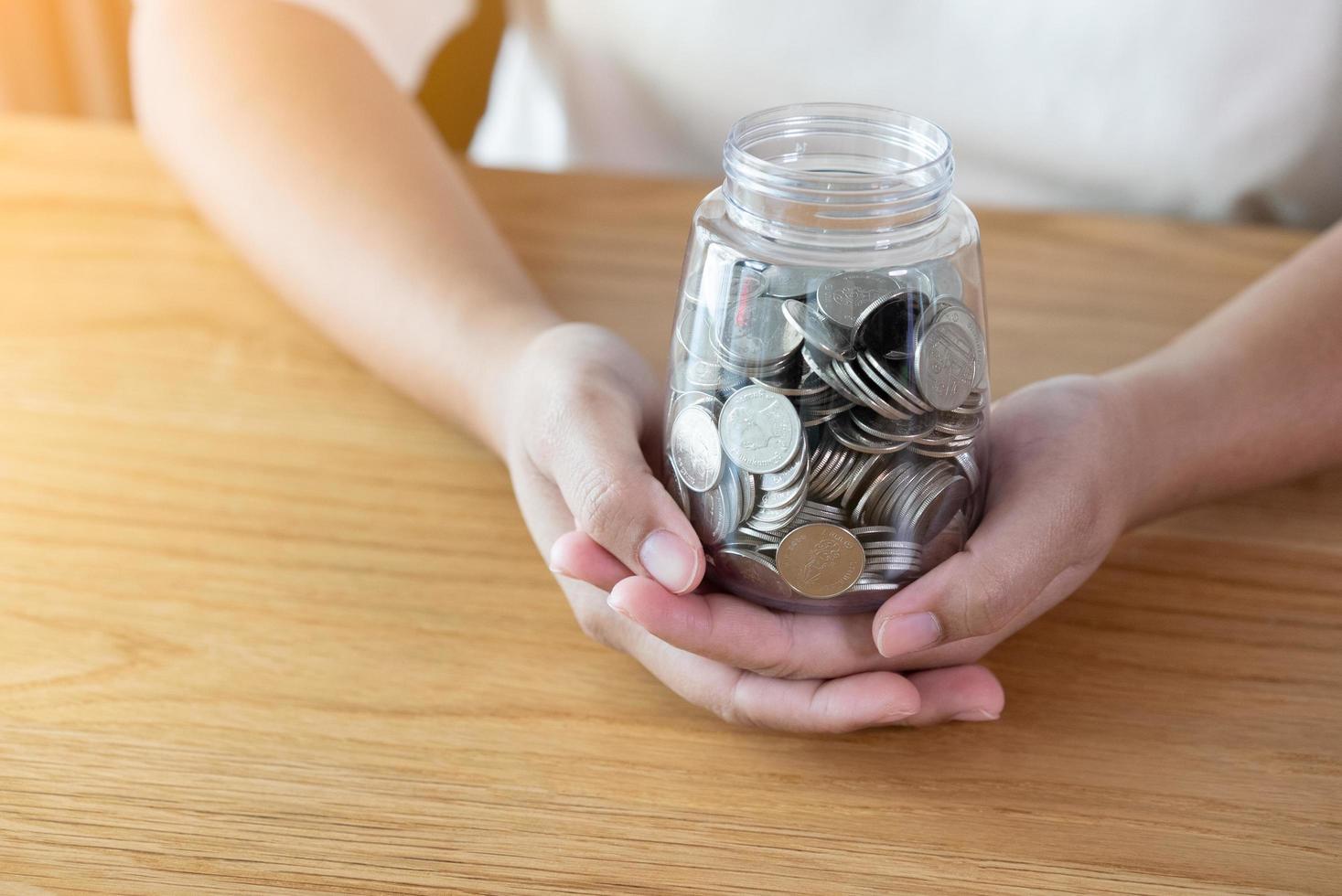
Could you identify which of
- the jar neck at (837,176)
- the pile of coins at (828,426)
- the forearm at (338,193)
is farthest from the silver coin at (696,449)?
the forearm at (338,193)

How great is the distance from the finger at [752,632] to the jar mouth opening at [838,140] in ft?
0.74

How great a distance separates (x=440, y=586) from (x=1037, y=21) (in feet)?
2.91

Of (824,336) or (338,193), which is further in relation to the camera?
(338,193)

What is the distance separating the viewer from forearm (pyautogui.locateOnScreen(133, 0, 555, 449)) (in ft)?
A: 2.91

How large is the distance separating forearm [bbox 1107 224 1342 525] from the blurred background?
1.58 m

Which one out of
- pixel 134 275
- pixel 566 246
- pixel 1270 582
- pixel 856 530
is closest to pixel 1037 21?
pixel 566 246

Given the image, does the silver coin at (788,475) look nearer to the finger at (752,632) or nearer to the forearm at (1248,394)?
the finger at (752,632)

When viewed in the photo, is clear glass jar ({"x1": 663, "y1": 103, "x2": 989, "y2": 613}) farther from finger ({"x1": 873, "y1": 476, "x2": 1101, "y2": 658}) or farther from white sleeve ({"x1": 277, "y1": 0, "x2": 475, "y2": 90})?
white sleeve ({"x1": 277, "y1": 0, "x2": 475, "y2": 90})

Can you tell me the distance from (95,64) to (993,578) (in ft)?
A: 6.48

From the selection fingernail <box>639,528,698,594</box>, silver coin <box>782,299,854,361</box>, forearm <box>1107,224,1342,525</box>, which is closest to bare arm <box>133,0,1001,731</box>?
fingernail <box>639,528,698,594</box>

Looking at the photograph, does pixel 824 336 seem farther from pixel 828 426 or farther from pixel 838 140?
pixel 838 140

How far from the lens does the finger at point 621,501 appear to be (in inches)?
23.6

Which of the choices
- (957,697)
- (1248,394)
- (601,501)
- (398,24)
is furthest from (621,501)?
(398,24)

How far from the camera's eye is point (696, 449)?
62 cm
